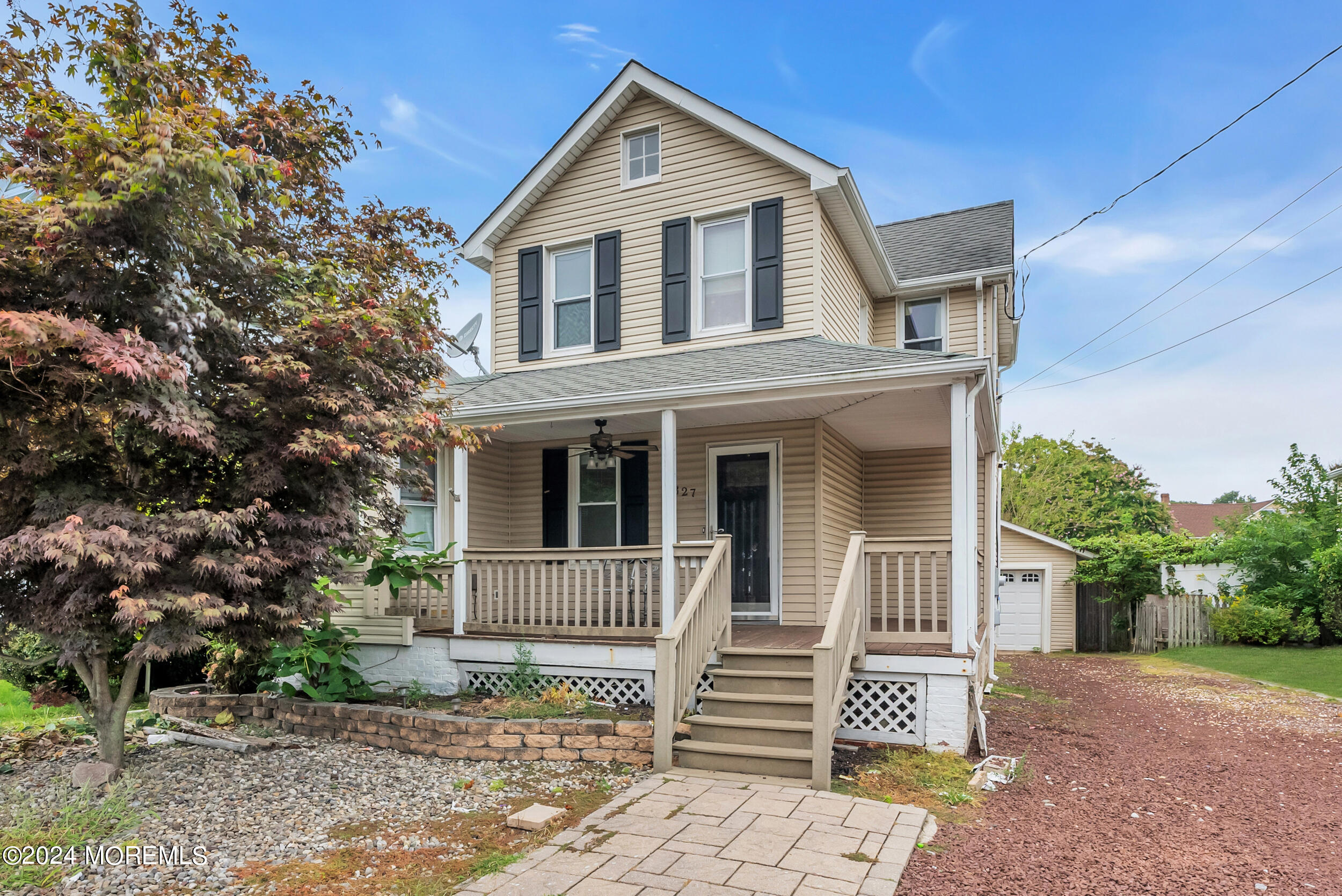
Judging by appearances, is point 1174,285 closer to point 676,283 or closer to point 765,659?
point 676,283

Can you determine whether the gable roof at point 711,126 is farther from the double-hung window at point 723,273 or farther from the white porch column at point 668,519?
the white porch column at point 668,519

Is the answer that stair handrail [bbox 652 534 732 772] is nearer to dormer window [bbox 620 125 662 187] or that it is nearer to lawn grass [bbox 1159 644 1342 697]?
dormer window [bbox 620 125 662 187]

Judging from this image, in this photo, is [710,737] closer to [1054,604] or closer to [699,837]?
[699,837]

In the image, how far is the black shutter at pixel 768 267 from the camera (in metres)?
9.77

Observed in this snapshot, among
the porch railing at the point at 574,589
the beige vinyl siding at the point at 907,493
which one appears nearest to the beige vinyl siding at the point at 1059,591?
the beige vinyl siding at the point at 907,493

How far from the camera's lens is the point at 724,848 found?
4.47 meters

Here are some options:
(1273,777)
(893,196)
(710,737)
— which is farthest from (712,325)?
(893,196)

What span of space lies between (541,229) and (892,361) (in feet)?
19.6

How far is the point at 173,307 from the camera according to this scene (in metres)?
5.04

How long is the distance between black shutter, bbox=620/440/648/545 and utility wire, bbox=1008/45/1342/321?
676 centimetres

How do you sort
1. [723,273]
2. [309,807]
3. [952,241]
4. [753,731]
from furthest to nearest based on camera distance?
[952,241]
[723,273]
[753,731]
[309,807]

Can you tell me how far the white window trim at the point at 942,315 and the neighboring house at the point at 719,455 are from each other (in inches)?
1.5

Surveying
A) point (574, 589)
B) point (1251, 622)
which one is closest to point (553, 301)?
point (574, 589)

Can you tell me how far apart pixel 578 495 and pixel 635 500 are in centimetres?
85
